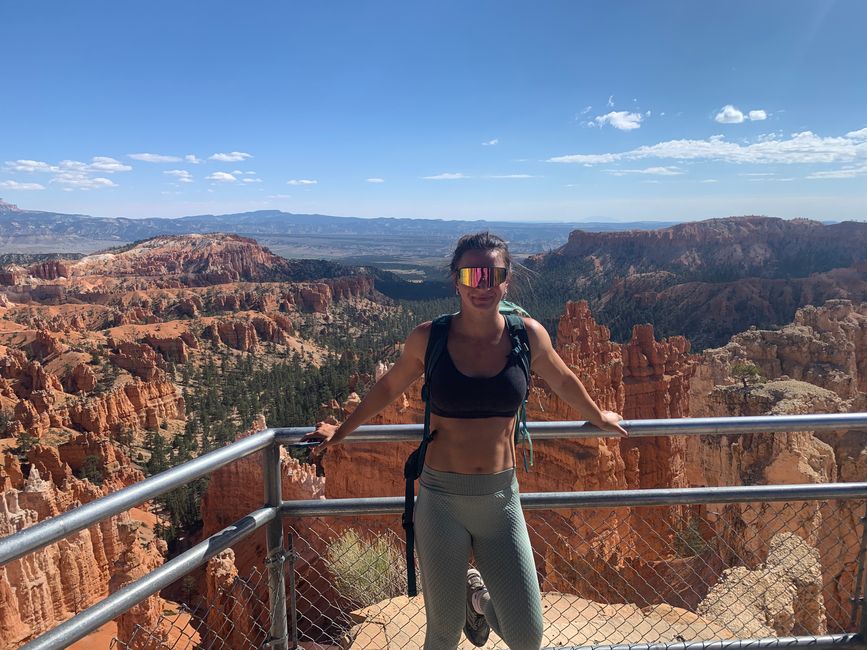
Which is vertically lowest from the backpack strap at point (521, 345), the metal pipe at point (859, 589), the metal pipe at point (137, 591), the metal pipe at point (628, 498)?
the metal pipe at point (859, 589)

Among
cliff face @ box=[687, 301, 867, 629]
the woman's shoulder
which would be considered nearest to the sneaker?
the woman's shoulder

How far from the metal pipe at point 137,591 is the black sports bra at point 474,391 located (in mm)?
937

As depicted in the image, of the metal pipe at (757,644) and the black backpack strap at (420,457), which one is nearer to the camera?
the black backpack strap at (420,457)

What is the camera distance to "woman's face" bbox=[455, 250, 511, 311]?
8.05ft

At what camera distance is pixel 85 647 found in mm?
8805

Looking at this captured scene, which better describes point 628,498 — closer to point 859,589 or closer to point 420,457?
point 420,457

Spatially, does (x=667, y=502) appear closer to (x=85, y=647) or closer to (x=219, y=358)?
(x=85, y=647)

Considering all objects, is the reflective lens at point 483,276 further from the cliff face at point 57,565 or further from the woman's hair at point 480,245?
the cliff face at point 57,565

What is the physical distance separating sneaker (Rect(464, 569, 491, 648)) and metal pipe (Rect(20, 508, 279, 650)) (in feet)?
2.99

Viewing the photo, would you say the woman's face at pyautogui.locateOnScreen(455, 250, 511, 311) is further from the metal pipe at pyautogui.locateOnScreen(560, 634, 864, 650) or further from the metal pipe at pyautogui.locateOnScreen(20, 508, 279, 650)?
the metal pipe at pyautogui.locateOnScreen(560, 634, 864, 650)

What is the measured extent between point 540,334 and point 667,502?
39.8 inches

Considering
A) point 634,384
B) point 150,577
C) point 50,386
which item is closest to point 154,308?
point 50,386

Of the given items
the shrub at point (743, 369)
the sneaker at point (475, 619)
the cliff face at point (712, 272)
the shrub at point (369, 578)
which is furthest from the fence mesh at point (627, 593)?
the cliff face at point (712, 272)

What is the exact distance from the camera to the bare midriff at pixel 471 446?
2.43 meters
